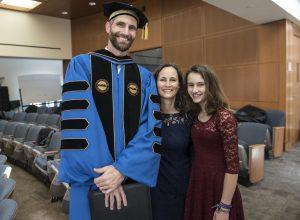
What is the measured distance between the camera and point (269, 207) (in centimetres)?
319

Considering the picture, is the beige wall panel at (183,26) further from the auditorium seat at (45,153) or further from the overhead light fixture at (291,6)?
the auditorium seat at (45,153)

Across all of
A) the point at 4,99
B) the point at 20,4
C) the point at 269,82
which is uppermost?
the point at 20,4

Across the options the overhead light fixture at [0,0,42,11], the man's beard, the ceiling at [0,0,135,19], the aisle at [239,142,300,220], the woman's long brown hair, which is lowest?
the aisle at [239,142,300,220]

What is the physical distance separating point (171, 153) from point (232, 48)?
5439 mm

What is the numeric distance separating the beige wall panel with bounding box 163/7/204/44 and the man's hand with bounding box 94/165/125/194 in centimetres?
633

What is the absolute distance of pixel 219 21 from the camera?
265 inches

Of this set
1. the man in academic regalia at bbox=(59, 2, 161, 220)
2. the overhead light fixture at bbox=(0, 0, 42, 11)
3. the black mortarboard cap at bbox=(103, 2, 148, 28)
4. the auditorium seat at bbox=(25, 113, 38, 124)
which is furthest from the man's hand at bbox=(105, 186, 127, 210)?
the overhead light fixture at bbox=(0, 0, 42, 11)

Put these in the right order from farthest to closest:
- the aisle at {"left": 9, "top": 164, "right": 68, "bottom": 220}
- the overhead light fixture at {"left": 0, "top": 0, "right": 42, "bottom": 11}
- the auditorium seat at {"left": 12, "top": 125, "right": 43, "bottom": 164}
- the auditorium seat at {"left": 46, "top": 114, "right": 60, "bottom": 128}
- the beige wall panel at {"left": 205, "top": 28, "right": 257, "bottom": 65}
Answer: the overhead light fixture at {"left": 0, "top": 0, "right": 42, "bottom": 11} < the auditorium seat at {"left": 46, "top": 114, "right": 60, "bottom": 128} < the beige wall panel at {"left": 205, "top": 28, "right": 257, "bottom": 65} < the auditorium seat at {"left": 12, "top": 125, "right": 43, "bottom": 164} < the aisle at {"left": 9, "top": 164, "right": 68, "bottom": 220}

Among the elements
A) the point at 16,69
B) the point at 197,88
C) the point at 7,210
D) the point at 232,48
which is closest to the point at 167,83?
the point at 197,88

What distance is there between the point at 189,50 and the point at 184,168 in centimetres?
609

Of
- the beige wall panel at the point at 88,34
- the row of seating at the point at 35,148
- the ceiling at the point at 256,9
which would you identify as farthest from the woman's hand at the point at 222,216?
the beige wall panel at the point at 88,34

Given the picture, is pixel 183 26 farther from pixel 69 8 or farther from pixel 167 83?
pixel 167 83

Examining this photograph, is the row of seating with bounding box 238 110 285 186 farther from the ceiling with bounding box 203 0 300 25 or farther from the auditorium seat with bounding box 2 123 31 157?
the auditorium seat with bounding box 2 123 31 157

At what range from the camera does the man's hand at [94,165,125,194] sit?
1.31 meters
